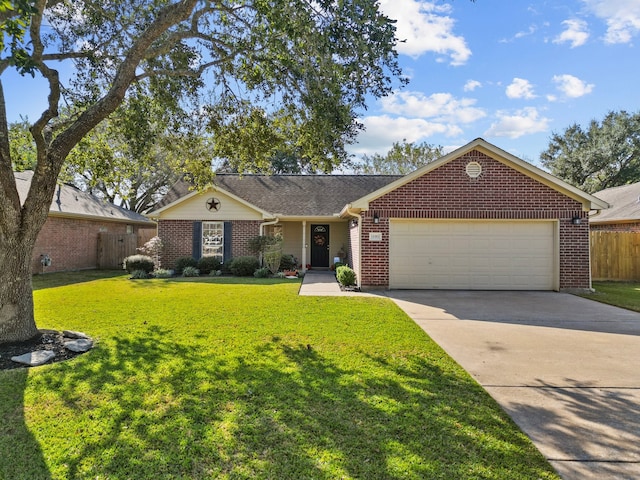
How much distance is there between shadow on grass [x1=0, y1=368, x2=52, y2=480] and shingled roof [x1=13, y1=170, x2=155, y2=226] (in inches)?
530

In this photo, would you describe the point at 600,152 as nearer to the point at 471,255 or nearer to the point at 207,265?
the point at 471,255

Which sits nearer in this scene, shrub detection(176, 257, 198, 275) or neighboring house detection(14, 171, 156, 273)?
neighboring house detection(14, 171, 156, 273)

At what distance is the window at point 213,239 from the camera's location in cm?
1647

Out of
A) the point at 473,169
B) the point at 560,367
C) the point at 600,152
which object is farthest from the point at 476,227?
the point at 600,152

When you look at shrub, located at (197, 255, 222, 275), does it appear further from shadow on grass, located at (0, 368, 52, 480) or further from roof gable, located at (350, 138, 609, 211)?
shadow on grass, located at (0, 368, 52, 480)

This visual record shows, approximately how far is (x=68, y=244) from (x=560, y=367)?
61.9 feet

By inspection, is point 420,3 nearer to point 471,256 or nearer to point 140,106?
point 140,106

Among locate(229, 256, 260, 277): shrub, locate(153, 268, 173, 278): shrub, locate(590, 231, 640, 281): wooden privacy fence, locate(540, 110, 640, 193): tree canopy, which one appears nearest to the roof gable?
locate(590, 231, 640, 281): wooden privacy fence

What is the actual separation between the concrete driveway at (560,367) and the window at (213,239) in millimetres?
9552

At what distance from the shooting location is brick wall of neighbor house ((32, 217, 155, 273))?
1532 cm

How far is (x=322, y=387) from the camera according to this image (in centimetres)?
412

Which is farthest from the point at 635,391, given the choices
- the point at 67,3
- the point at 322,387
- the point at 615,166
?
the point at 615,166

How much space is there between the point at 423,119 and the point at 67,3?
44.3 ft

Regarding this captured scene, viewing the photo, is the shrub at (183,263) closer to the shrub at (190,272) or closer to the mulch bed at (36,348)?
the shrub at (190,272)
